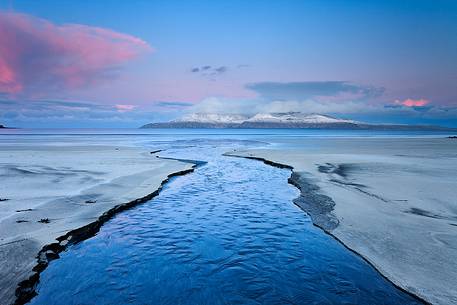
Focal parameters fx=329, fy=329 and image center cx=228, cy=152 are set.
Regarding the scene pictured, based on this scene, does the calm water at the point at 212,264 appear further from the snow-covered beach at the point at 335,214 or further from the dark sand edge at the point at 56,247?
the snow-covered beach at the point at 335,214

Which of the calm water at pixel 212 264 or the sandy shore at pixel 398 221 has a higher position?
the sandy shore at pixel 398 221

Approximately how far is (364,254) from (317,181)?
9938 mm

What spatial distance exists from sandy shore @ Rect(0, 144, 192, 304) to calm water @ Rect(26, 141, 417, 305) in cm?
46

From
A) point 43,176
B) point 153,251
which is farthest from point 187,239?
point 43,176

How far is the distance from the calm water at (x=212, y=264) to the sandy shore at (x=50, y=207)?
0.46 m

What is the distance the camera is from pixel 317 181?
18.2 metres

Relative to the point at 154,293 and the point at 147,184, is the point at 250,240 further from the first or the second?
the point at 147,184

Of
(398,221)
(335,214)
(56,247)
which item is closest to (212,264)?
(56,247)

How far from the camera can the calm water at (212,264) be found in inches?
266

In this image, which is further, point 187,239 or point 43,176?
point 43,176

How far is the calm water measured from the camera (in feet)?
22.2

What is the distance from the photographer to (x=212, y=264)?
833cm

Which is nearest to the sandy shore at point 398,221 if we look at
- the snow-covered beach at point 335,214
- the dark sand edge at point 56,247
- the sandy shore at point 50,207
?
the snow-covered beach at point 335,214

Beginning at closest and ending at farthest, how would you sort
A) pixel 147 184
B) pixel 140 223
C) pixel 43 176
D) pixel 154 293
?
pixel 154 293
pixel 140 223
pixel 147 184
pixel 43 176
